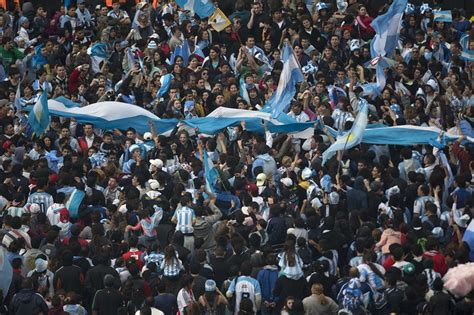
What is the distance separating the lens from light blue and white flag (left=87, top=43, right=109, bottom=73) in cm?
2763

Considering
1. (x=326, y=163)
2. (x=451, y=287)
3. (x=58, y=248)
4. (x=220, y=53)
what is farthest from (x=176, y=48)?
(x=451, y=287)

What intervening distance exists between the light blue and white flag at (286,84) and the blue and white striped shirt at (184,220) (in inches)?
202

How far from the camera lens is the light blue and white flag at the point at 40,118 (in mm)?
24062

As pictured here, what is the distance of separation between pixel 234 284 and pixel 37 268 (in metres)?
→ 2.47

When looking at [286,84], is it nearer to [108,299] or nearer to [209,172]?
[209,172]

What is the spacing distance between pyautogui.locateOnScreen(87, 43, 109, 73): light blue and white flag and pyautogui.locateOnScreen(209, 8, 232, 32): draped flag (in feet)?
6.80

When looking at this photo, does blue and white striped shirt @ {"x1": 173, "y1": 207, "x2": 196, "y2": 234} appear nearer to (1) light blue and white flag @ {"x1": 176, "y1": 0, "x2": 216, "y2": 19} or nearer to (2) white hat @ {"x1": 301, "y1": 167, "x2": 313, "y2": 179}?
(2) white hat @ {"x1": 301, "y1": 167, "x2": 313, "y2": 179}

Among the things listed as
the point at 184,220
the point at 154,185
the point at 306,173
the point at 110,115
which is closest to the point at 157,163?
the point at 154,185

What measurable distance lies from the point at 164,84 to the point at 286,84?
2465 mm

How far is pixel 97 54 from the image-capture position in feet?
91.2

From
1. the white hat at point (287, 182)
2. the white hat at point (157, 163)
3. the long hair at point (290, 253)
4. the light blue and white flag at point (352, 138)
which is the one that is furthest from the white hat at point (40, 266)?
the light blue and white flag at point (352, 138)

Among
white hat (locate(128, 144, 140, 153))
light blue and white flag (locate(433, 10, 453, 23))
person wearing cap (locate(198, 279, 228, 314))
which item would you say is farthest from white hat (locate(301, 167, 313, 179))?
light blue and white flag (locate(433, 10, 453, 23))

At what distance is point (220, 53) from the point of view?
2689 cm

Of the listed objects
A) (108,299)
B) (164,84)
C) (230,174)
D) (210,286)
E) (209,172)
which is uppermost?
(210,286)
